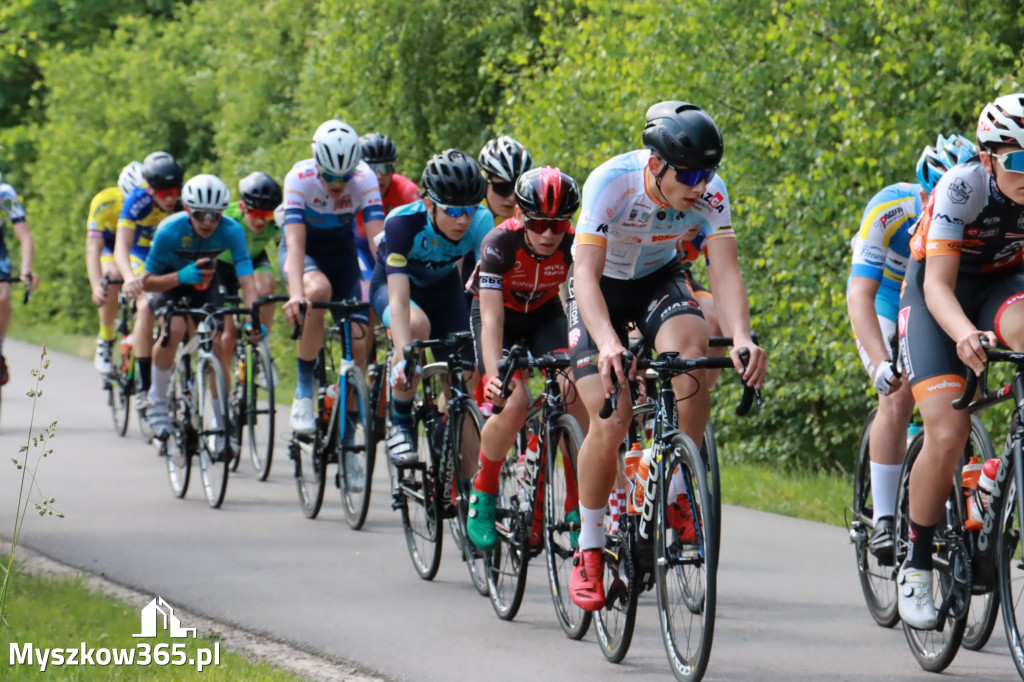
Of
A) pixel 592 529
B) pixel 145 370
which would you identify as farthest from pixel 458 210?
pixel 145 370

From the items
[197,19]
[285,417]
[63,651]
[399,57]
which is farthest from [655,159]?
[197,19]

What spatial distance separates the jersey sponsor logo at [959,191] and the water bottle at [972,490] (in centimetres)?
102

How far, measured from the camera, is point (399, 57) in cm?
2005

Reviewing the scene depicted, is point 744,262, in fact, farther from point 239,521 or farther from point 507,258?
point 507,258

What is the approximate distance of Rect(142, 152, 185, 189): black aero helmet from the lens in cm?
1200

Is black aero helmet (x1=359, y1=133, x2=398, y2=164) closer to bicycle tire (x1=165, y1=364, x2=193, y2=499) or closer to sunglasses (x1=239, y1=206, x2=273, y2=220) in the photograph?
sunglasses (x1=239, y1=206, x2=273, y2=220)

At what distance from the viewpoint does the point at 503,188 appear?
309 inches

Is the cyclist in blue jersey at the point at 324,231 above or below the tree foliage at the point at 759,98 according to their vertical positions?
below

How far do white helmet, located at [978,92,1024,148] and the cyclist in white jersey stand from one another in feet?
3.05

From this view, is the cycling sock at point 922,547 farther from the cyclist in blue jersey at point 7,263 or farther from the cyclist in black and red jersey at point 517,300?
the cyclist in blue jersey at point 7,263

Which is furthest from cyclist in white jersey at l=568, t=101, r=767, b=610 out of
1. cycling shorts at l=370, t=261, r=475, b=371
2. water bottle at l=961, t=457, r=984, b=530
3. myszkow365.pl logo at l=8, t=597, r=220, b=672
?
cycling shorts at l=370, t=261, r=475, b=371

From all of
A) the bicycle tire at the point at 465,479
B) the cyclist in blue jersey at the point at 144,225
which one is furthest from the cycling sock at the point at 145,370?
the bicycle tire at the point at 465,479

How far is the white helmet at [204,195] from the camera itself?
1057 cm

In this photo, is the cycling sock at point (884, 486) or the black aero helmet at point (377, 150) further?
the black aero helmet at point (377, 150)
